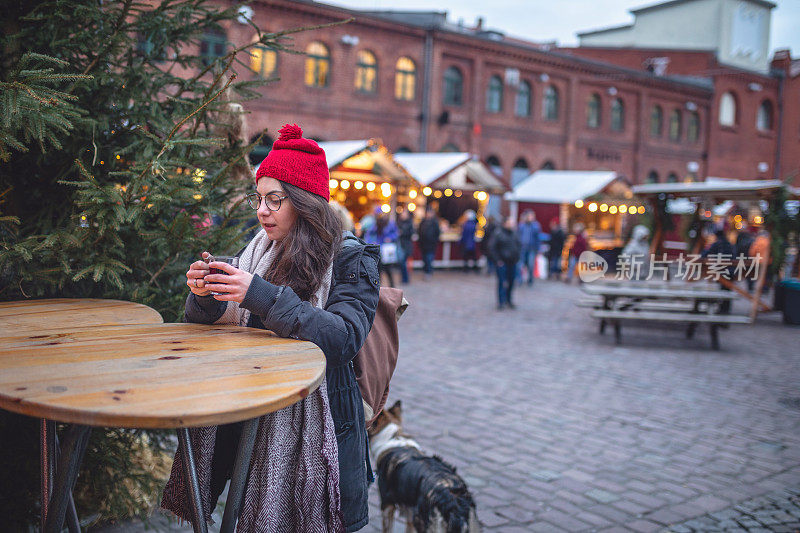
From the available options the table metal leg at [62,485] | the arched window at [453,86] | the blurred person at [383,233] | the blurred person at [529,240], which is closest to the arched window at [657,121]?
the arched window at [453,86]

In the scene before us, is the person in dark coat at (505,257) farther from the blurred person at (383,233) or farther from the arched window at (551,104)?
the arched window at (551,104)

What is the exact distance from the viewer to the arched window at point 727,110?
120 ft

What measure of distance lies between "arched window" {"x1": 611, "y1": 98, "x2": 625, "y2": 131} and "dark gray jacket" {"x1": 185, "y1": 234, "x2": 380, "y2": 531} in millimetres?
33744

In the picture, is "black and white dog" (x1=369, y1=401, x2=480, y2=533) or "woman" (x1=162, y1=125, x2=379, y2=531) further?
"black and white dog" (x1=369, y1=401, x2=480, y2=533)

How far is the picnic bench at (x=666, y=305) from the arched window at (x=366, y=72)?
1766 cm

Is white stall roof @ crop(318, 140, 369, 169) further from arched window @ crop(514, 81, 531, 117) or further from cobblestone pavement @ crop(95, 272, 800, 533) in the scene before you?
arched window @ crop(514, 81, 531, 117)

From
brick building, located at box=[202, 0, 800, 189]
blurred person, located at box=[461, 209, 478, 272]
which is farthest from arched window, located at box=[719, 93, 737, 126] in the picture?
blurred person, located at box=[461, 209, 478, 272]

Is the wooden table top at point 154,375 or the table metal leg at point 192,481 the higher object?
the wooden table top at point 154,375

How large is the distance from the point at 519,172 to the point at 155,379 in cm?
2979

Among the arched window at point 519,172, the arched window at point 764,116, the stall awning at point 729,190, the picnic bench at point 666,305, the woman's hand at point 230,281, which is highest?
the arched window at point 764,116

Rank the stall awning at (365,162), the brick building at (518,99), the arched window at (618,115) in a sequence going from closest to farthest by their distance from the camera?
the stall awning at (365,162) → the brick building at (518,99) → the arched window at (618,115)

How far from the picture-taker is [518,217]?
84.0 feet

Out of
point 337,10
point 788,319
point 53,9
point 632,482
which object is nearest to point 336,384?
point 53,9

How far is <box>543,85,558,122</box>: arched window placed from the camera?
31.0 m
